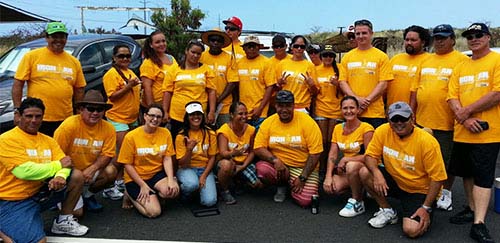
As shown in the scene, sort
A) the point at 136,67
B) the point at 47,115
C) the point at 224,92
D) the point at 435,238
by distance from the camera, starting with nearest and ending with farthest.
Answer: the point at 435,238
the point at 47,115
the point at 224,92
the point at 136,67

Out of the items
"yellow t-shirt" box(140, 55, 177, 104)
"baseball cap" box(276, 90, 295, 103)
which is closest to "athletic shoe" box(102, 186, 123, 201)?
"yellow t-shirt" box(140, 55, 177, 104)

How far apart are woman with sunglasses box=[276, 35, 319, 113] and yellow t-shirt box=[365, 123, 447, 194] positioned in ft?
4.37

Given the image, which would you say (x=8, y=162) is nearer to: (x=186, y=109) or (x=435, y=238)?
(x=186, y=109)

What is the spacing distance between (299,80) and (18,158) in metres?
3.23

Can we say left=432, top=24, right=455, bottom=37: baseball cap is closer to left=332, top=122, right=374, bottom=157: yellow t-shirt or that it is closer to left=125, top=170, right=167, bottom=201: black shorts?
left=332, top=122, right=374, bottom=157: yellow t-shirt

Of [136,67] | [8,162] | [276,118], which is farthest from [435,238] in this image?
[136,67]

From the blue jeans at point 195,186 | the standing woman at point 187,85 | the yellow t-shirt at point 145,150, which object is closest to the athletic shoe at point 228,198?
the blue jeans at point 195,186

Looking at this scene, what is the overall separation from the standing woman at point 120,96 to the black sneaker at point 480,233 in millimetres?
3748

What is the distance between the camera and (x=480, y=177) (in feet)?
14.2

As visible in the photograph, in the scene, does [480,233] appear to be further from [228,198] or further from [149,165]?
[149,165]

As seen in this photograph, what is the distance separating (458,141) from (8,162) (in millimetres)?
4027

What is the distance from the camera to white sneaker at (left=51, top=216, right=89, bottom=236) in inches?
172

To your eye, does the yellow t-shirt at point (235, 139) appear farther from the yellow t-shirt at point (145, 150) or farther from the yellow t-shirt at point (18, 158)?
the yellow t-shirt at point (18, 158)

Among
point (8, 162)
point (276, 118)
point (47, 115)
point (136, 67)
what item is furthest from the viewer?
point (136, 67)
